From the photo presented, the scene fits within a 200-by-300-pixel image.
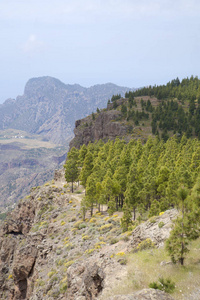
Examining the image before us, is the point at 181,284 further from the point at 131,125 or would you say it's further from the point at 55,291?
the point at 131,125

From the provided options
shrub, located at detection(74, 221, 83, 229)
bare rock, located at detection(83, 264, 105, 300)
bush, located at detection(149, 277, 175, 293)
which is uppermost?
bush, located at detection(149, 277, 175, 293)

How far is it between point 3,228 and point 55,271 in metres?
45.2

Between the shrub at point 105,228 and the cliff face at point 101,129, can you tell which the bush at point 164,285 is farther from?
the cliff face at point 101,129

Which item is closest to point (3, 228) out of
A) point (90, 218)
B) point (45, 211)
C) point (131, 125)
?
point (45, 211)

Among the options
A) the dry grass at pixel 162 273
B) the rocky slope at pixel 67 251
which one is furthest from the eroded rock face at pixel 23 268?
the dry grass at pixel 162 273

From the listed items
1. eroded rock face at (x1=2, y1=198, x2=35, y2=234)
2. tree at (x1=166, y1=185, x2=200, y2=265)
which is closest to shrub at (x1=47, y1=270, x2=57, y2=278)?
tree at (x1=166, y1=185, x2=200, y2=265)

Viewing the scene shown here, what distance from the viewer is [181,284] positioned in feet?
54.2

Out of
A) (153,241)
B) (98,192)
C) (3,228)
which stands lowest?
(3,228)

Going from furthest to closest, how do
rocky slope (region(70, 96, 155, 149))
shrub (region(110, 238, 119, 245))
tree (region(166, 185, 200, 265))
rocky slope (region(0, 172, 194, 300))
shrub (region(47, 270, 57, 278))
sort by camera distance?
rocky slope (region(70, 96, 155, 149)) → shrub (region(47, 270, 57, 278)) → shrub (region(110, 238, 119, 245)) → rocky slope (region(0, 172, 194, 300)) → tree (region(166, 185, 200, 265))

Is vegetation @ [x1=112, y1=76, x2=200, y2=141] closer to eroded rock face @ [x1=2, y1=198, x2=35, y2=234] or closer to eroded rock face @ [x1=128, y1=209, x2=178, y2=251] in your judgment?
eroded rock face @ [x1=2, y1=198, x2=35, y2=234]

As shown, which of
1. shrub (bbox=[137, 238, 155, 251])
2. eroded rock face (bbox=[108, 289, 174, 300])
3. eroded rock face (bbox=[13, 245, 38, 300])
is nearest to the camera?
eroded rock face (bbox=[108, 289, 174, 300])

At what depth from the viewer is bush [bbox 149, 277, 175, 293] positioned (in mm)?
15944

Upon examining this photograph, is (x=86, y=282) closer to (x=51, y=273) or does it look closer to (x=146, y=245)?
(x=146, y=245)

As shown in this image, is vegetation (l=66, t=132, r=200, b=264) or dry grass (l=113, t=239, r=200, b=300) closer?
dry grass (l=113, t=239, r=200, b=300)
